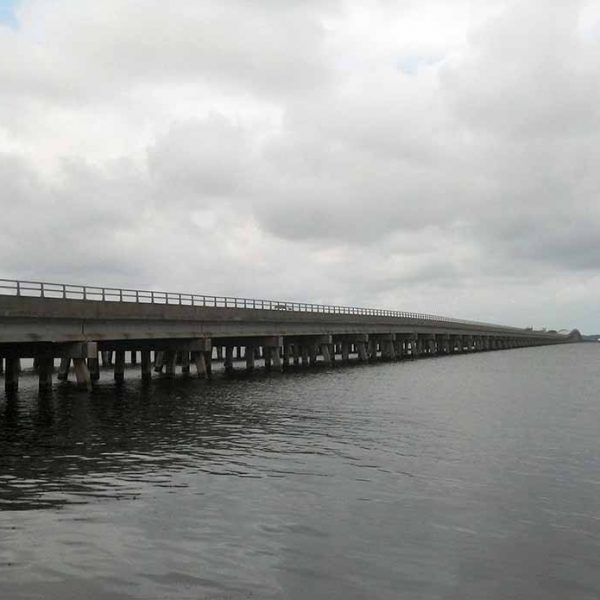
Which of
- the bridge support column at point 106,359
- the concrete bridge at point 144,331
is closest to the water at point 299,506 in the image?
the concrete bridge at point 144,331

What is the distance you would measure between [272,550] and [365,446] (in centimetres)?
1064

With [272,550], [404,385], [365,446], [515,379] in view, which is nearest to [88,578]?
[272,550]

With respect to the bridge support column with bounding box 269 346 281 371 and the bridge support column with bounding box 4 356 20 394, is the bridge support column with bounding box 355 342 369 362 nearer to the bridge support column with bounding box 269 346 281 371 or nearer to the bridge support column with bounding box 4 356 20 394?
the bridge support column with bounding box 269 346 281 371

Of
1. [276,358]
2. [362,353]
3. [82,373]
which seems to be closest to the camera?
[82,373]

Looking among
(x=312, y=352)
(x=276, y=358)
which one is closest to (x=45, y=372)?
(x=276, y=358)

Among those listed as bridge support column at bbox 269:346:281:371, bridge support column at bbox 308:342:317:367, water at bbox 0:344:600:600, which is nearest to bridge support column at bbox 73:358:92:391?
water at bbox 0:344:600:600

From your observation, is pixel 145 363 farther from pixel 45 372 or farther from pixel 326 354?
pixel 326 354

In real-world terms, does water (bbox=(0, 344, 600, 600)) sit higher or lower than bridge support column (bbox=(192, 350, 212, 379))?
lower

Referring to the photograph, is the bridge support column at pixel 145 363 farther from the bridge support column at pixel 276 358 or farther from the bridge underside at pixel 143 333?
the bridge support column at pixel 276 358

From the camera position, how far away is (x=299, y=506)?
14.0 m

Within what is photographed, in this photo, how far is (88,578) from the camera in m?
9.94

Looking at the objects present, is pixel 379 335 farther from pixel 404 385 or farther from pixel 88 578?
pixel 88 578

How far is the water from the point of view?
9.95 metres

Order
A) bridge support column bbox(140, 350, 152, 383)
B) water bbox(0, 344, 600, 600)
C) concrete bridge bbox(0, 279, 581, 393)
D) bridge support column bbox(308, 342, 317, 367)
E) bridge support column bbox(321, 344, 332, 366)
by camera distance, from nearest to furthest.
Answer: water bbox(0, 344, 600, 600) < concrete bridge bbox(0, 279, 581, 393) < bridge support column bbox(140, 350, 152, 383) < bridge support column bbox(308, 342, 317, 367) < bridge support column bbox(321, 344, 332, 366)
